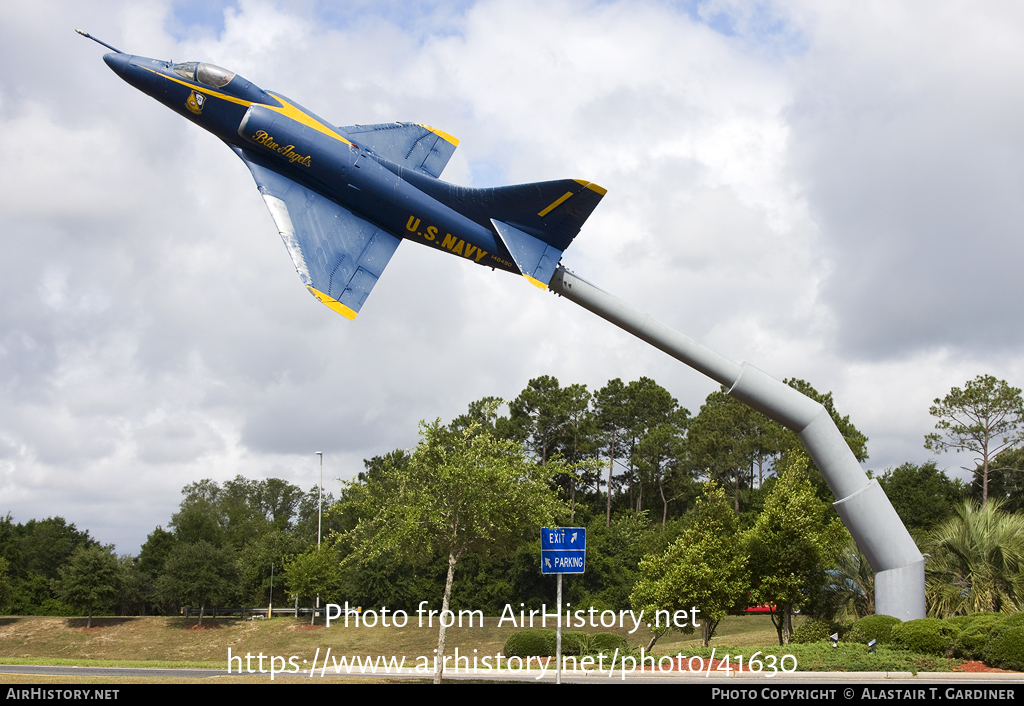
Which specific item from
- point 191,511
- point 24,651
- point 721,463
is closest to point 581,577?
point 721,463

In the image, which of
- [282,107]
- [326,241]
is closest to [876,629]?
[326,241]

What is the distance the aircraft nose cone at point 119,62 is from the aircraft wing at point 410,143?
14.6ft

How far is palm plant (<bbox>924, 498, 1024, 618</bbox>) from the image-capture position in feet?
78.1

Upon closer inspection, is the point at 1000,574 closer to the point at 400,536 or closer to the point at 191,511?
the point at 400,536

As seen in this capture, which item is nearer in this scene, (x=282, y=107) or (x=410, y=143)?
(x=282, y=107)

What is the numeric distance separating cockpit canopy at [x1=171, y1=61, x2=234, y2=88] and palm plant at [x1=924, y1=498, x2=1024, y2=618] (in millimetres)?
24639

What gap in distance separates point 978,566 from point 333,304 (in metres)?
21.9

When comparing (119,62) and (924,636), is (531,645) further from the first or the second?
(119,62)

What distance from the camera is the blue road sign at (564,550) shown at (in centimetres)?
1609

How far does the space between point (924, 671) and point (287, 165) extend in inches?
727

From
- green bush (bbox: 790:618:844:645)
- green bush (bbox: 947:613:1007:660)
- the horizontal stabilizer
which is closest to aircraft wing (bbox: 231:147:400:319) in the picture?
the horizontal stabilizer

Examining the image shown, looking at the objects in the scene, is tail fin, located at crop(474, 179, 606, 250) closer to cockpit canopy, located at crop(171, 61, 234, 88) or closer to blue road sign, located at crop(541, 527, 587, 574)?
cockpit canopy, located at crop(171, 61, 234, 88)

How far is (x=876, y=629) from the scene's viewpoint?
66.6ft

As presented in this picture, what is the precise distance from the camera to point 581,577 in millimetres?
49250
